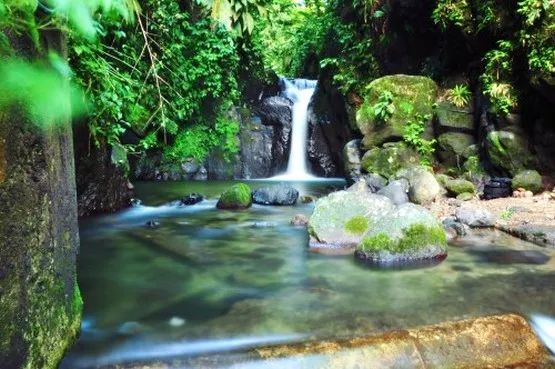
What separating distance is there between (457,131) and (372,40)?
17.2 ft

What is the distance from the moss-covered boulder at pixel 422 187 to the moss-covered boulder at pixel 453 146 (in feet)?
5.73

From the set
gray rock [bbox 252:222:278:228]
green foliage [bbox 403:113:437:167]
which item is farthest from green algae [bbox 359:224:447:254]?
green foliage [bbox 403:113:437:167]

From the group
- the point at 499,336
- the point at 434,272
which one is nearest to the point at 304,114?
the point at 434,272

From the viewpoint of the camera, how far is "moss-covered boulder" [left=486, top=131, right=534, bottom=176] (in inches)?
381

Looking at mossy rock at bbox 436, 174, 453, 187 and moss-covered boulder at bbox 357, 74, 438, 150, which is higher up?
moss-covered boulder at bbox 357, 74, 438, 150

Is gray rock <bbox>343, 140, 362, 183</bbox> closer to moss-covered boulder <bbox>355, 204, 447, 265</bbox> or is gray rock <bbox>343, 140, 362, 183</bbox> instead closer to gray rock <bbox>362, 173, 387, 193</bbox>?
gray rock <bbox>362, 173, 387, 193</bbox>

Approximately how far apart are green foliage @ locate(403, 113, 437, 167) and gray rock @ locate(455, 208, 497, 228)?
12.3 ft

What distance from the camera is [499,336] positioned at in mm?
3520

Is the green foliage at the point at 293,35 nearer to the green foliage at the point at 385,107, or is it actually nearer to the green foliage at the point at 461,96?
the green foliage at the point at 385,107

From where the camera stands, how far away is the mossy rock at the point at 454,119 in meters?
11.4

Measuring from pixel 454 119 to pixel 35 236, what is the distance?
35.9 ft

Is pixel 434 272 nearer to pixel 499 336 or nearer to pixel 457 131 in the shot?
pixel 499 336

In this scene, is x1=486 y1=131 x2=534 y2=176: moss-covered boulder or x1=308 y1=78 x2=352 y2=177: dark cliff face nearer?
x1=486 y1=131 x2=534 y2=176: moss-covered boulder

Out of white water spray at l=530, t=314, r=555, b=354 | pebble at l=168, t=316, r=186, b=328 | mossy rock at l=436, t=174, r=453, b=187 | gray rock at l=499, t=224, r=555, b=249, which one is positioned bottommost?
pebble at l=168, t=316, r=186, b=328
